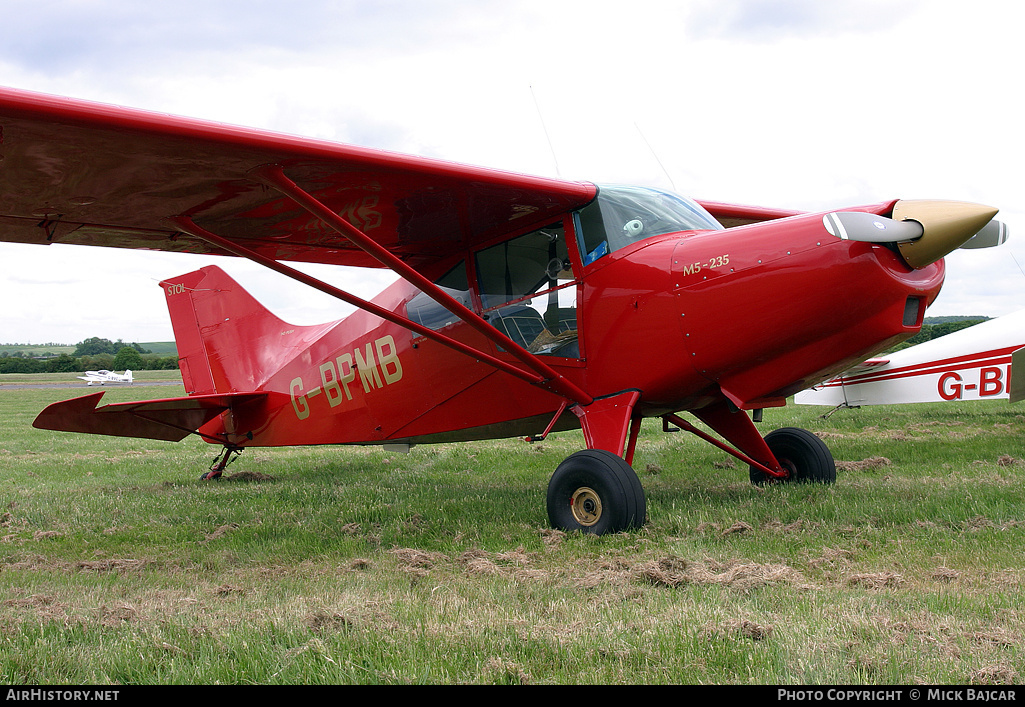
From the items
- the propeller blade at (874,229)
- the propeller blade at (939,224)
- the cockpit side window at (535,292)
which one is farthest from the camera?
the cockpit side window at (535,292)

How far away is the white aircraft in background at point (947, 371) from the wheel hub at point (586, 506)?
6.38 m

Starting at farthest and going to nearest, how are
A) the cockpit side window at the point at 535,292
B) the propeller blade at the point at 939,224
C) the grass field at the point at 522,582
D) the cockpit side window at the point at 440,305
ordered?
1. the cockpit side window at the point at 440,305
2. the cockpit side window at the point at 535,292
3. the propeller blade at the point at 939,224
4. the grass field at the point at 522,582

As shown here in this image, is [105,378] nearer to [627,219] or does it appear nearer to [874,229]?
[627,219]

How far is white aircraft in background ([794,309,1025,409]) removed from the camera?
1045cm

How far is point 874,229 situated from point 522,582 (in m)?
2.93

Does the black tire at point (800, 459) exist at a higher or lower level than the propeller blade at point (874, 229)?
lower

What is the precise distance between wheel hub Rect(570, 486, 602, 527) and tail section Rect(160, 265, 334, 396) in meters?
4.94

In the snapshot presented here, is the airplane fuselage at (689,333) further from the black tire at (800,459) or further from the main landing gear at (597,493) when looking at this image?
the black tire at (800,459)

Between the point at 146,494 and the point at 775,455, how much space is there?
668 centimetres

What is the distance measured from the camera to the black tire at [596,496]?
16.3 feet

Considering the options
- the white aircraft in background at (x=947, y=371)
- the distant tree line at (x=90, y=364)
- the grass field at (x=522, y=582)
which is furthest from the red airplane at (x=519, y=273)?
the distant tree line at (x=90, y=364)

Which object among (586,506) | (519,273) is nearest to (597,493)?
(586,506)

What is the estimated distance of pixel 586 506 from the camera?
521 centimetres

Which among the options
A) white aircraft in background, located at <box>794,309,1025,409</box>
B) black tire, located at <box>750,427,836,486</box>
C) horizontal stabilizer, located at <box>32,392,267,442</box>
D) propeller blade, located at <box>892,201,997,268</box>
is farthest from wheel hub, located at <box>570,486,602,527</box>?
white aircraft in background, located at <box>794,309,1025,409</box>
